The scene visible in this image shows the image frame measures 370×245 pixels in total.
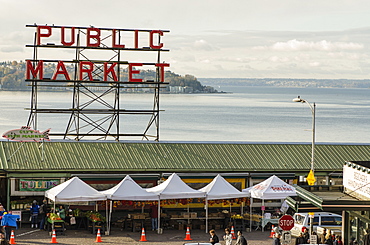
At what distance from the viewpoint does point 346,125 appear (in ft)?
506

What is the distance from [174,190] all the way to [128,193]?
2.10 metres

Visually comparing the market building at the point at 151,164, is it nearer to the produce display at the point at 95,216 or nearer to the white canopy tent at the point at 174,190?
the produce display at the point at 95,216

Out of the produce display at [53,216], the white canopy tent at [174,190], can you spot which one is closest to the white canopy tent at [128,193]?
the white canopy tent at [174,190]

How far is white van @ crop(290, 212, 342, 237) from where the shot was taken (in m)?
30.5

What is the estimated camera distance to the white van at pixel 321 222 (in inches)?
1201

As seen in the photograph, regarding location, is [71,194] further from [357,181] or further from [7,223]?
[357,181]

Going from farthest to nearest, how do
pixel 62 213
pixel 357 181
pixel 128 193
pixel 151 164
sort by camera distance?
pixel 151 164
pixel 62 213
pixel 128 193
pixel 357 181

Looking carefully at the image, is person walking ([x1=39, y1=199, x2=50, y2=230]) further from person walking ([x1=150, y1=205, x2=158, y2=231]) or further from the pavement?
person walking ([x1=150, y1=205, x2=158, y2=231])

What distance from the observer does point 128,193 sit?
100 feet

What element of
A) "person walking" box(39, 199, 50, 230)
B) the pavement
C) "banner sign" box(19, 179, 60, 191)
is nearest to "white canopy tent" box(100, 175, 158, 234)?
the pavement

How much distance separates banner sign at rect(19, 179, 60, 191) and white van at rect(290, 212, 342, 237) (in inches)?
441

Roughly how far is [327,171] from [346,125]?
122305 mm

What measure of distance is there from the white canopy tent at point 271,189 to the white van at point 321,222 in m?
1.44

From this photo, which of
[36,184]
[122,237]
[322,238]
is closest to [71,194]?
[122,237]
